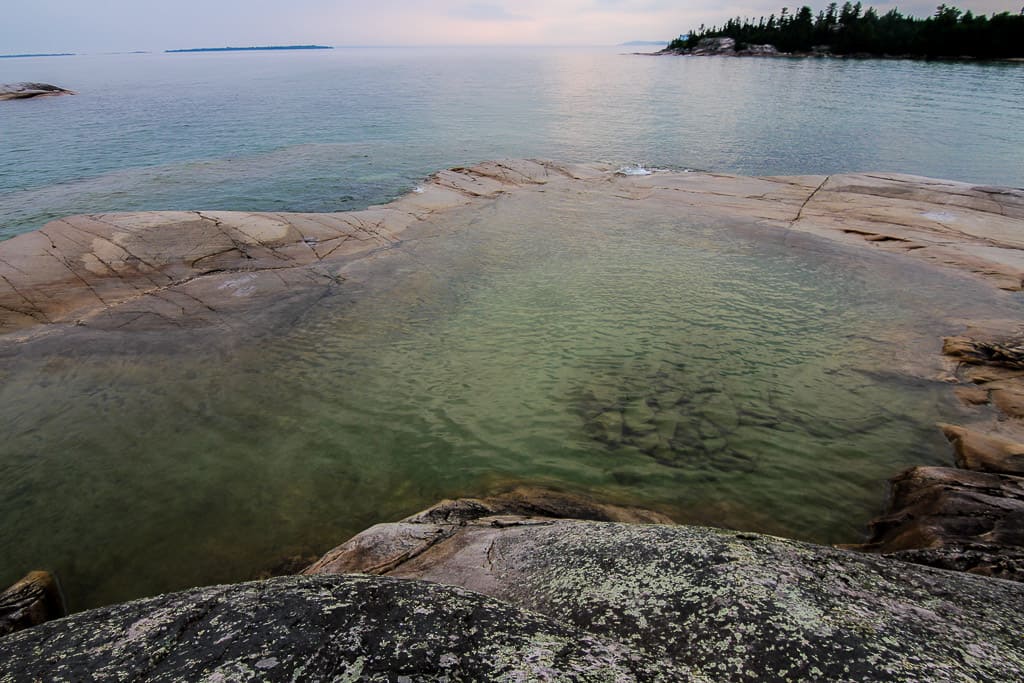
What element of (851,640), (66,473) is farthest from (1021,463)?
(66,473)

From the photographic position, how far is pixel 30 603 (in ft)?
15.0

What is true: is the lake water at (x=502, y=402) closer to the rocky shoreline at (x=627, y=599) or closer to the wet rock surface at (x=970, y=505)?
the wet rock surface at (x=970, y=505)

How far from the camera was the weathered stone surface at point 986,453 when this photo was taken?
584 cm

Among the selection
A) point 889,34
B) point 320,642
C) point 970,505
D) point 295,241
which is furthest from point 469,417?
point 889,34

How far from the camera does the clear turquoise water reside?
68.6ft

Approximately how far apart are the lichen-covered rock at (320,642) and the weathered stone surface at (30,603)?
2.59 meters

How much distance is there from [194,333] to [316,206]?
34.6ft

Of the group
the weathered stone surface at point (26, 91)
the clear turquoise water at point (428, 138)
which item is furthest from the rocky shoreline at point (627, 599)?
the weathered stone surface at point (26, 91)

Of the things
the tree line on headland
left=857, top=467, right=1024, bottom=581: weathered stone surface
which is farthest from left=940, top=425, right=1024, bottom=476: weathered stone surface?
the tree line on headland

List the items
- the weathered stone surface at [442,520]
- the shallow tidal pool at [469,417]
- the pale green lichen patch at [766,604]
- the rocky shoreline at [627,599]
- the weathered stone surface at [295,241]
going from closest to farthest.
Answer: the rocky shoreline at [627,599] < the pale green lichen patch at [766,604] < the weathered stone surface at [442,520] < the shallow tidal pool at [469,417] < the weathered stone surface at [295,241]

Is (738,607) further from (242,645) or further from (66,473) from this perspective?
(66,473)

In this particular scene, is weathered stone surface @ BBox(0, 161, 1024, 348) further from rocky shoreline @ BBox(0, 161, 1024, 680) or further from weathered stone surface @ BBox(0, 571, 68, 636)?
weathered stone surface @ BBox(0, 571, 68, 636)

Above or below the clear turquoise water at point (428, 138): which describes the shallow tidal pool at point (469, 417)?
below

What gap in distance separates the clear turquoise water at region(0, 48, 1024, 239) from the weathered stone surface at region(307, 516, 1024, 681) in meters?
18.1
